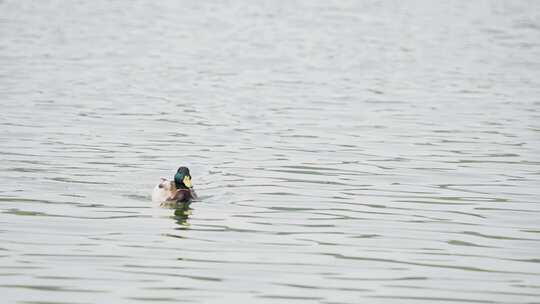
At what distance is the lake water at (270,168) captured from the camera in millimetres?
12148

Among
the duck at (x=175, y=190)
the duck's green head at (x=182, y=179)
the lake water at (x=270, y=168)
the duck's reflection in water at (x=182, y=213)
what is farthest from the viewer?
the duck's green head at (x=182, y=179)

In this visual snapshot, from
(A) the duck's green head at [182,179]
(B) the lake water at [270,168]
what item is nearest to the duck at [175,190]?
(A) the duck's green head at [182,179]

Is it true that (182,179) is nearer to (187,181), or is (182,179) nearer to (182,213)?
Result: (187,181)

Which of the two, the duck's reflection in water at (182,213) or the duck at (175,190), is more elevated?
the duck at (175,190)

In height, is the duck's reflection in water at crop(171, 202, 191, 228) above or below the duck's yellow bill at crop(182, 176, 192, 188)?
below

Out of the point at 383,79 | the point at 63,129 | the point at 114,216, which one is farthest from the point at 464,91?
the point at 114,216

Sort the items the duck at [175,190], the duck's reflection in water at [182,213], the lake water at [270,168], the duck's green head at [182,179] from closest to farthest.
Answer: the lake water at [270,168]
the duck's reflection in water at [182,213]
the duck at [175,190]
the duck's green head at [182,179]

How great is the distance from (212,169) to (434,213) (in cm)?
491

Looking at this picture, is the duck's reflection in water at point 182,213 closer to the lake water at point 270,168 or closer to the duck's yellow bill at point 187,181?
the lake water at point 270,168

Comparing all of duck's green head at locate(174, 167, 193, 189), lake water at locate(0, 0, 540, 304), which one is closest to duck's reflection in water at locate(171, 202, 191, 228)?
lake water at locate(0, 0, 540, 304)

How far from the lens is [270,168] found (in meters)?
19.2

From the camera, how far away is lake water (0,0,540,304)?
12.1 m

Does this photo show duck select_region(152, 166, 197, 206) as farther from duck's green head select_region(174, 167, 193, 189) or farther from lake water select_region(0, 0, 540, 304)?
lake water select_region(0, 0, 540, 304)

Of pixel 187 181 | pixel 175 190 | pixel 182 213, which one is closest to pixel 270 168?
pixel 187 181
